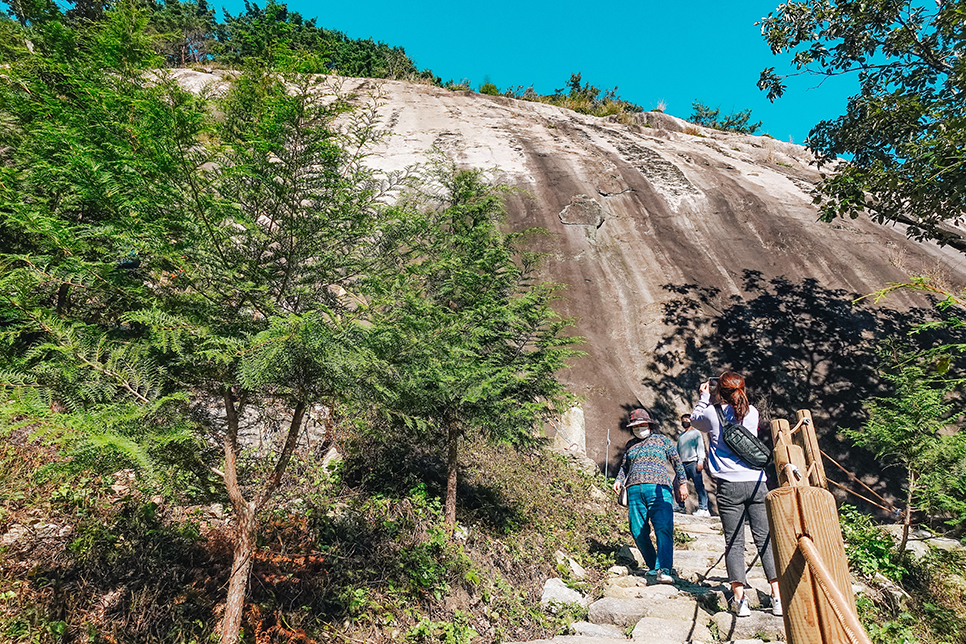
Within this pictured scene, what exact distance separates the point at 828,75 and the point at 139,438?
11548 millimetres

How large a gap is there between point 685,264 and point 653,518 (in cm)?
940

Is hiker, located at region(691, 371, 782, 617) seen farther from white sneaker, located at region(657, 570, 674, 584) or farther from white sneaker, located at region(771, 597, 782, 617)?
white sneaker, located at region(657, 570, 674, 584)

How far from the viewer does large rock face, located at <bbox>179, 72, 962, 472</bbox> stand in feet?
34.4

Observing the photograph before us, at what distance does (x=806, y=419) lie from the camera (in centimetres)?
440

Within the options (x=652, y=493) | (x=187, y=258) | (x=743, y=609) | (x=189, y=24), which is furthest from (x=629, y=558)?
(x=189, y=24)

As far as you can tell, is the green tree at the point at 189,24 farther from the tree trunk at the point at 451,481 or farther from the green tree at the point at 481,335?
the tree trunk at the point at 451,481

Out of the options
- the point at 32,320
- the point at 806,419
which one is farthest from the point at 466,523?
the point at 32,320

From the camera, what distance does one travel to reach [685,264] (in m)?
13.2

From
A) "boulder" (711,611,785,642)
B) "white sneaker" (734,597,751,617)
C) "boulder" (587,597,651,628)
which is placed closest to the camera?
"boulder" (711,611,785,642)

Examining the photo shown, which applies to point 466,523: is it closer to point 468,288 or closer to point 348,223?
point 468,288

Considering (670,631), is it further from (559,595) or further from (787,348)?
(787,348)

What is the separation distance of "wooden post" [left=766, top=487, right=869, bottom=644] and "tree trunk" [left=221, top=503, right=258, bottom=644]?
351cm

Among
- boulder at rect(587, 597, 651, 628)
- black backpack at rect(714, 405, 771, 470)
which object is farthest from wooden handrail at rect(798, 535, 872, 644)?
boulder at rect(587, 597, 651, 628)

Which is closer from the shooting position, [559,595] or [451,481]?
[559,595]
